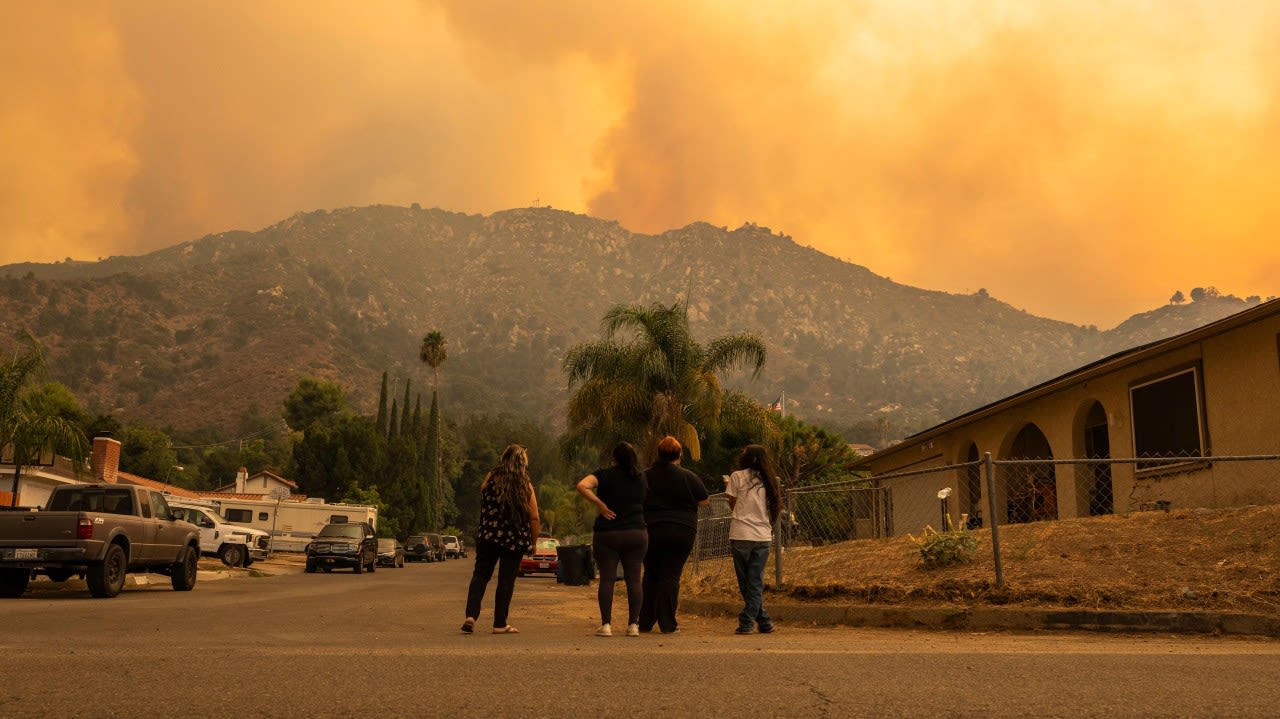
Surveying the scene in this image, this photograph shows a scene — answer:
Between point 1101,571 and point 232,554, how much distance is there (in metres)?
29.3

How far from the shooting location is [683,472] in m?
10.8

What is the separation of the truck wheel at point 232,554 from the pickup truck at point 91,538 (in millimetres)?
15030

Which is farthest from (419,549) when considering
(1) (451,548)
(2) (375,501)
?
(2) (375,501)

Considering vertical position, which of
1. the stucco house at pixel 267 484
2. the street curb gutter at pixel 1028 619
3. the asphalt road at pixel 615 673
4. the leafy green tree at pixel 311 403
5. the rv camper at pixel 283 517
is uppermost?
the leafy green tree at pixel 311 403

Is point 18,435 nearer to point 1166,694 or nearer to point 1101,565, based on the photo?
point 1101,565

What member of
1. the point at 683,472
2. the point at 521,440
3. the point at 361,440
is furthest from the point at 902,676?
the point at 521,440

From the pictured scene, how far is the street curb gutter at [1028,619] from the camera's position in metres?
10.2

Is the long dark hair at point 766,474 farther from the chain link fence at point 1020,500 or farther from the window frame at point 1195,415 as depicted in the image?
the window frame at point 1195,415

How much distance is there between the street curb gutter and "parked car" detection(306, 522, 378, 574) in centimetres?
2641

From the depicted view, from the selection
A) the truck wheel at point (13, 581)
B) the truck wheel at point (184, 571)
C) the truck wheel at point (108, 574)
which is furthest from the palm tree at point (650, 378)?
the truck wheel at point (13, 581)

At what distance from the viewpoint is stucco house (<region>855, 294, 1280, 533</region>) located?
1630 cm

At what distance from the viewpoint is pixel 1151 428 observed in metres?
19.1

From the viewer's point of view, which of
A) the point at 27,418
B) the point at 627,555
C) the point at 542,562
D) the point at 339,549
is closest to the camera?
the point at 627,555

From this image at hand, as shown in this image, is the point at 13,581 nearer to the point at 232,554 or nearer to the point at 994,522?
the point at 994,522
